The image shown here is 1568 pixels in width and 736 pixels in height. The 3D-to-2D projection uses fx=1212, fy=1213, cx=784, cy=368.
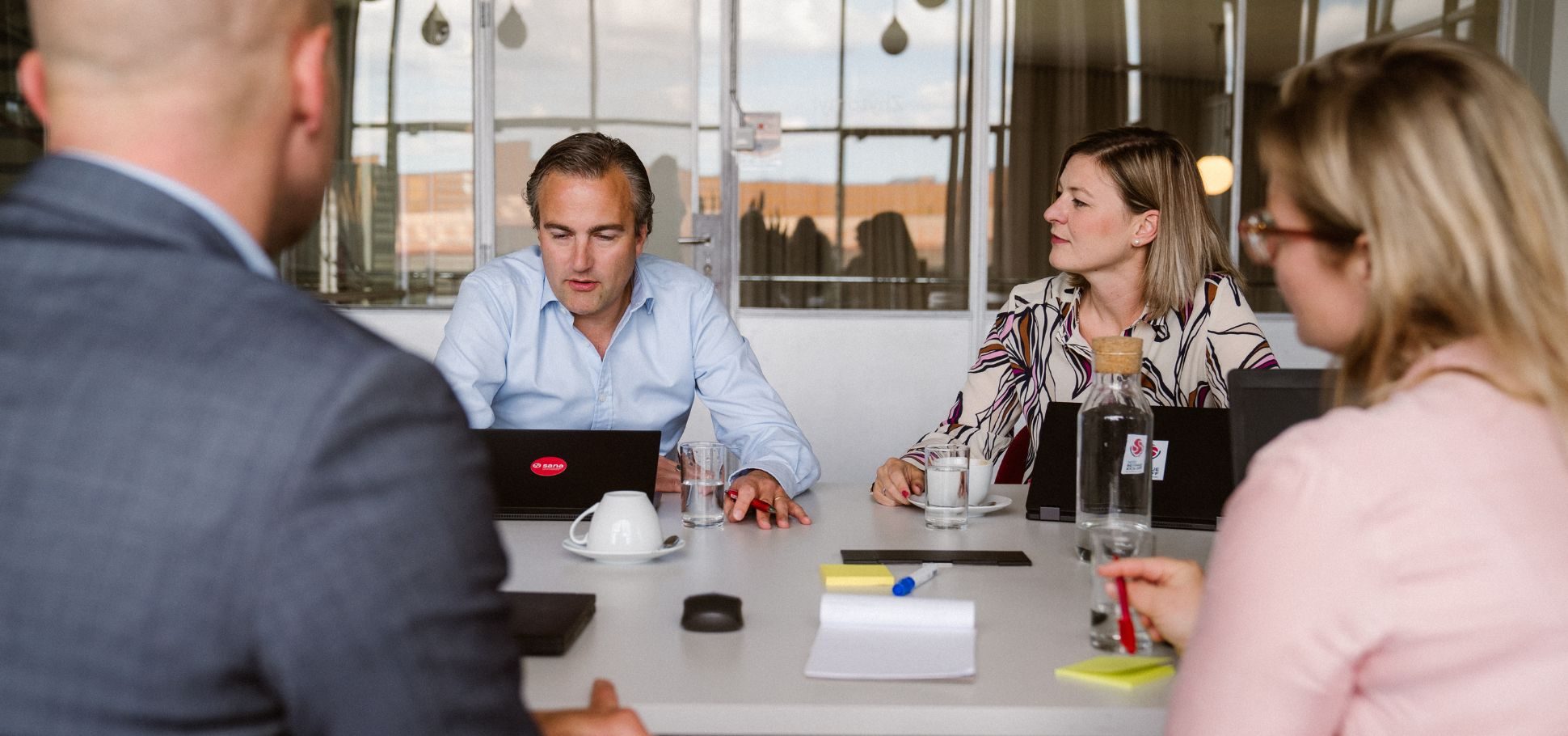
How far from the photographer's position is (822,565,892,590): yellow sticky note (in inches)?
59.3

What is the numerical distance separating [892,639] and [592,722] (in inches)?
15.7

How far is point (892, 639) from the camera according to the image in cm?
129

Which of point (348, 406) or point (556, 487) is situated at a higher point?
point (348, 406)

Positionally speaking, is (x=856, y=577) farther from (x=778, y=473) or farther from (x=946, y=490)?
(x=778, y=473)

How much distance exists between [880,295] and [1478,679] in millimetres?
3921

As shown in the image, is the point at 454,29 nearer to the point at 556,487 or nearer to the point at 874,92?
the point at 874,92

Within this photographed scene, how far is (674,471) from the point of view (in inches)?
87.2

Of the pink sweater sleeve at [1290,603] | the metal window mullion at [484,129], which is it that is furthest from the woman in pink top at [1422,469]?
the metal window mullion at [484,129]

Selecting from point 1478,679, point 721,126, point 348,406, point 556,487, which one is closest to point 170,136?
point 348,406

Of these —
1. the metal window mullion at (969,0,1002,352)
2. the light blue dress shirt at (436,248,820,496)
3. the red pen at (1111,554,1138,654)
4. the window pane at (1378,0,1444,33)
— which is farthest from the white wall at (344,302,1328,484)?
the red pen at (1111,554,1138,654)

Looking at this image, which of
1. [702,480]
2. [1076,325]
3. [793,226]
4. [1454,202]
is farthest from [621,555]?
[793,226]

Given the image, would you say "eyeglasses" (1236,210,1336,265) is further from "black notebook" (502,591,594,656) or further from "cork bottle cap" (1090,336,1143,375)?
"black notebook" (502,591,594,656)

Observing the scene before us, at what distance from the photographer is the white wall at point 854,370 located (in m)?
4.52

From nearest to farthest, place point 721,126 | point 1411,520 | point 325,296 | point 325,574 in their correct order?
point 325,574
point 1411,520
point 721,126
point 325,296
